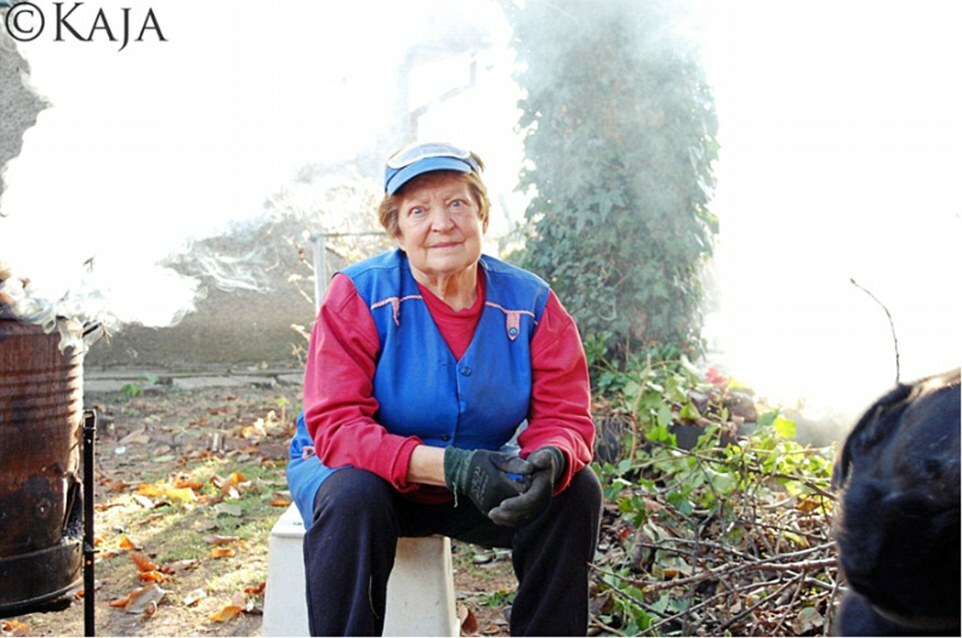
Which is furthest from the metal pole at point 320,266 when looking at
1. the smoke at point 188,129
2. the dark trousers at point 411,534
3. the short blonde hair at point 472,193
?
the dark trousers at point 411,534

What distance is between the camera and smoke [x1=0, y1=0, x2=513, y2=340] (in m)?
4.10

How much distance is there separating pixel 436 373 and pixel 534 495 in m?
0.47

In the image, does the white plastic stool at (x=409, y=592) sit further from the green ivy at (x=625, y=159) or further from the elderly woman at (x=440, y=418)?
the green ivy at (x=625, y=159)

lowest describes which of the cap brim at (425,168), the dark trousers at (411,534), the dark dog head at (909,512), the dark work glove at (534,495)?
the dark trousers at (411,534)

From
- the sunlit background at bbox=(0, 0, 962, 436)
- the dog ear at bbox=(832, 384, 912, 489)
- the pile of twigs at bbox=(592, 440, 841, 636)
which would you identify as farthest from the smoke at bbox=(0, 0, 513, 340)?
the dog ear at bbox=(832, 384, 912, 489)

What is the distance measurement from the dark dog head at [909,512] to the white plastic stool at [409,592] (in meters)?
1.76

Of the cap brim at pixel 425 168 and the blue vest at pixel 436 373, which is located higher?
the cap brim at pixel 425 168

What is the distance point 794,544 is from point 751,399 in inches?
80.2

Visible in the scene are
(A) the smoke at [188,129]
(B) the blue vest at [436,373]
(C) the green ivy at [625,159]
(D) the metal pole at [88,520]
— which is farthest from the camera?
(C) the green ivy at [625,159]

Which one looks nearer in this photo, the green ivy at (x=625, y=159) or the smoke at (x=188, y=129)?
the smoke at (x=188, y=129)

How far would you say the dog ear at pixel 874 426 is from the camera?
1.17m

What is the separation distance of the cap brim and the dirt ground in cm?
169

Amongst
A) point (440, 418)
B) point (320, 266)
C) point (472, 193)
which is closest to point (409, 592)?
point (440, 418)

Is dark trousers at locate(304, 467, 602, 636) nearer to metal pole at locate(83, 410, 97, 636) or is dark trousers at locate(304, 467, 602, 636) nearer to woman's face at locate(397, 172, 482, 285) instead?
woman's face at locate(397, 172, 482, 285)
